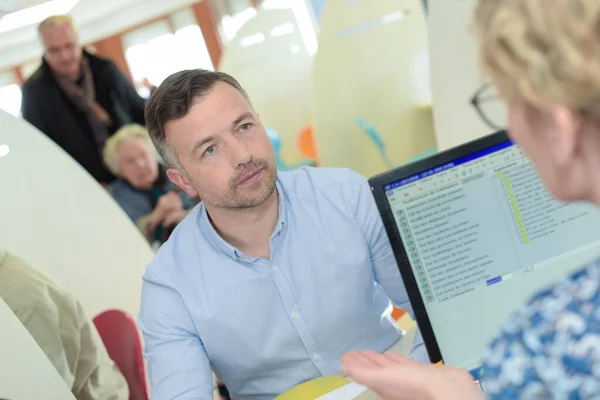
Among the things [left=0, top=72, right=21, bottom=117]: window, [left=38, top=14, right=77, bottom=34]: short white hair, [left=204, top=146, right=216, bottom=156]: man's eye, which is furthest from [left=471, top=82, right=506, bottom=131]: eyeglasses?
[left=0, top=72, right=21, bottom=117]: window

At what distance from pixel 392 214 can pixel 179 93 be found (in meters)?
0.62

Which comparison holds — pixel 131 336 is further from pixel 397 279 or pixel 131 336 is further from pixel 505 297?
pixel 505 297

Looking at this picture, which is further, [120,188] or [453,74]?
[120,188]

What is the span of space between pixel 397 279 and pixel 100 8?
9.26 ft

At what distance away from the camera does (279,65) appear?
156 inches

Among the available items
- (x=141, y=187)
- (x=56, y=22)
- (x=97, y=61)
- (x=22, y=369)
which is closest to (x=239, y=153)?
(x=22, y=369)

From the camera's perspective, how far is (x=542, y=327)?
680 millimetres

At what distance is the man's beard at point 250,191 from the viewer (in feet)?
5.03

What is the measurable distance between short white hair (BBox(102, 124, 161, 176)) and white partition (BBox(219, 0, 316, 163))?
584mm

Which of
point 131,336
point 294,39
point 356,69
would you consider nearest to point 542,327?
point 131,336

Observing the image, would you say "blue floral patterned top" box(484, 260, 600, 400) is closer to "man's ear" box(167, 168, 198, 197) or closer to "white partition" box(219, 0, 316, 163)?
"man's ear" box(167, 168, 198, 197)

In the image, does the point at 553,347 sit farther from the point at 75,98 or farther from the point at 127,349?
the point at 75,98

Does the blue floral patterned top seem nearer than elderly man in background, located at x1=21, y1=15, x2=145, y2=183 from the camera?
Yes

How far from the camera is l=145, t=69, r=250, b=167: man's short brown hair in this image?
5.05 ft
